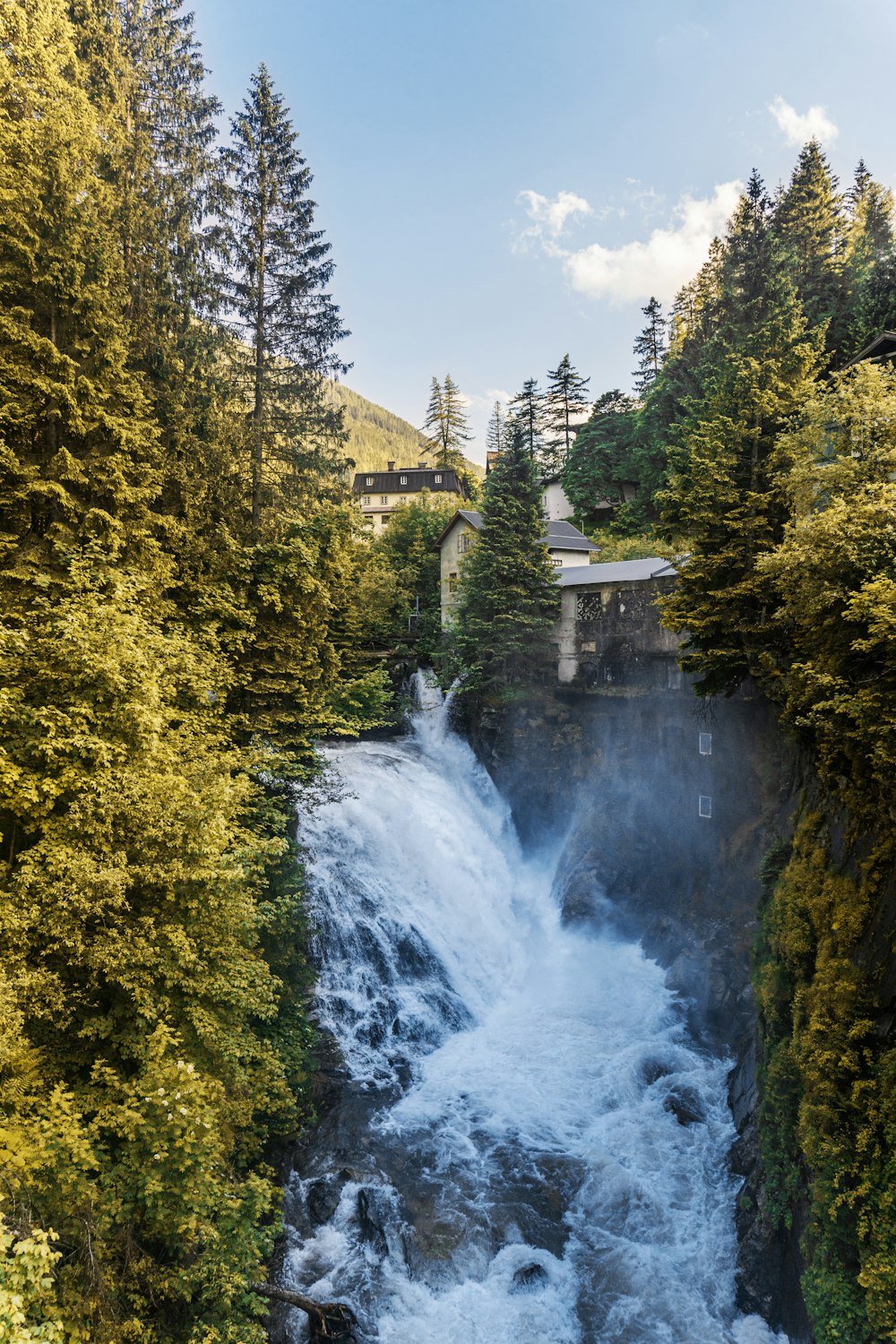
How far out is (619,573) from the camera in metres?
25.7

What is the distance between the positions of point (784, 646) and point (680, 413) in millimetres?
26058

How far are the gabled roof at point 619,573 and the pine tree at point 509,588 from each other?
0.76 m

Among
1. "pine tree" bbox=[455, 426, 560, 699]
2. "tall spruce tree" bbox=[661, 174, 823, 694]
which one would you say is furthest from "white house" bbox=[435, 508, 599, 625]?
"tall spruce tree" bbox=[661, 174, 823, 694]

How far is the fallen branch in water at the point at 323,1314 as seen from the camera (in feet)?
31.8

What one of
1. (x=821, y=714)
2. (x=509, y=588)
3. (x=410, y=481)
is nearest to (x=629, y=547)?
(x=509, y=588)

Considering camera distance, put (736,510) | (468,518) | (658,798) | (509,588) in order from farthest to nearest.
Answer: (468,518), (509,588), (658,798), (736,510)

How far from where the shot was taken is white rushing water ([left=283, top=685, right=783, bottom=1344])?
10742 millimetres

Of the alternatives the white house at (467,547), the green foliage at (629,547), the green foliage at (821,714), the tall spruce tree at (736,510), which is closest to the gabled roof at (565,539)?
the white house at (467,547)

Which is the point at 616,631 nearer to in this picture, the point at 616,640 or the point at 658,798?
the point at 616,640

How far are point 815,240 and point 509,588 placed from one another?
2465cm

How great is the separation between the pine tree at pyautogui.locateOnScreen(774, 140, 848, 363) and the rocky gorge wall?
15020 millimetres

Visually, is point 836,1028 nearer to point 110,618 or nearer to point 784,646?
point 784,646

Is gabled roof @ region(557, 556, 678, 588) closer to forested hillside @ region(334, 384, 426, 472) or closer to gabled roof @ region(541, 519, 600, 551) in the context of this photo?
gabled roof @ region(541, 519, 600, 551)

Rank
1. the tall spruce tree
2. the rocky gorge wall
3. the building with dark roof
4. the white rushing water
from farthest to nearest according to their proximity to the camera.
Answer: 1. the building with dark roof
2. the rocky gorge wall
3. the tall spruce tree
4. the white rushing water
